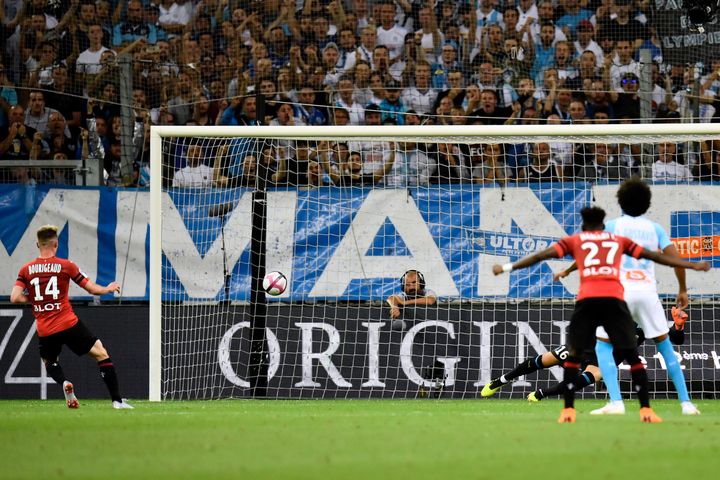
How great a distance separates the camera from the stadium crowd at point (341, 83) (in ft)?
52.3

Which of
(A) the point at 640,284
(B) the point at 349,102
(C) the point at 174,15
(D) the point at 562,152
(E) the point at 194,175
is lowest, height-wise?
(A) the point at 640,284

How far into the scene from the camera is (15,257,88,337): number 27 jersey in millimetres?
12555

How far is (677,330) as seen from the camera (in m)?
13.3

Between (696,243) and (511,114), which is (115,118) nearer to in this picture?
(511,114)

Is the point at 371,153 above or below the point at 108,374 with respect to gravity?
above

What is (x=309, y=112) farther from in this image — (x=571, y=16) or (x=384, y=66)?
(x=571, y=16)

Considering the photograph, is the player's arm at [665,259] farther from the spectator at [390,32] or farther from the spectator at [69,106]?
the spectator at [69,106]

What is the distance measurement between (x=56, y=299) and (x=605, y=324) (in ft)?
20.9

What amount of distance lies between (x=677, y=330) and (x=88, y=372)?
802 centimetres

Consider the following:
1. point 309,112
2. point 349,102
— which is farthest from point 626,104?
point 309,112

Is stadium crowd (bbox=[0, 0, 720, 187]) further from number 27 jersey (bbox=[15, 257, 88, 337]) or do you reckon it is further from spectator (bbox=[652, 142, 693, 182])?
number 27 jersey (bbox=[15, 257, 88, 337])

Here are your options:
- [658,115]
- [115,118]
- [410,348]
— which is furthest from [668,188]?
[115,118]

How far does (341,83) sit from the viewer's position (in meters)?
17.7

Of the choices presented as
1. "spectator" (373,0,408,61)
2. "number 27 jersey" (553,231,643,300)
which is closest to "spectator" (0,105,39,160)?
"spectator" (373,0,408,61)
